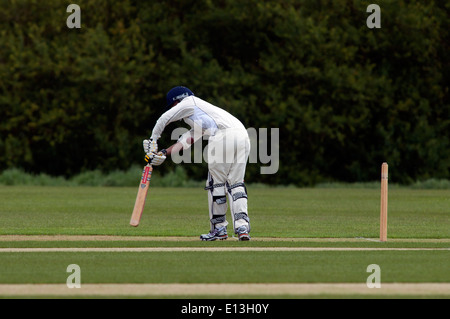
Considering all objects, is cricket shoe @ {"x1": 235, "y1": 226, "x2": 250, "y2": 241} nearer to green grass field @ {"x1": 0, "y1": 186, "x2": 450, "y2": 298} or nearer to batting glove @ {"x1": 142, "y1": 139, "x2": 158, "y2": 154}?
green grass field @ {"x1": 0, "y1": 186, "x2": 450, "y2": 298}

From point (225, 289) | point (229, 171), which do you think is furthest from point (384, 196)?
point (225, 289)

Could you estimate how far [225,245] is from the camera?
14.4m

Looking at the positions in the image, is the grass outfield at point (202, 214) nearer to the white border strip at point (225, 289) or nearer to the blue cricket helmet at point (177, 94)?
the blue cricket helmet at point (177, 94)

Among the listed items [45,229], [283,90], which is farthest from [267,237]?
[283,90]

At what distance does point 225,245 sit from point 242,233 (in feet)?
1.96

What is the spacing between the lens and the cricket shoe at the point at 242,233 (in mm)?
14922

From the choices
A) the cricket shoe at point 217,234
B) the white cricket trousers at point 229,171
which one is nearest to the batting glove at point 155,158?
the white cricket trousers at point 229,171

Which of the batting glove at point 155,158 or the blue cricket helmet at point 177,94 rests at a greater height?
the blue cricket helmet at point 177,94

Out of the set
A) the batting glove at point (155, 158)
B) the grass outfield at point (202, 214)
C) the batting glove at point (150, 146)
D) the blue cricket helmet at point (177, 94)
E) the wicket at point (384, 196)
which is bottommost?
the grass outfield at point (202, 214)

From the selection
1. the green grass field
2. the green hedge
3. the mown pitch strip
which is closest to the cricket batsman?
the green grass field

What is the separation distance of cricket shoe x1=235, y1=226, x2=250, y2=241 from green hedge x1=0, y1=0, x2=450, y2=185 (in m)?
28.0

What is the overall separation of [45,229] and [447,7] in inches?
1204

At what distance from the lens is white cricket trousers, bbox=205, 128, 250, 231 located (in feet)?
Answer: 48.4

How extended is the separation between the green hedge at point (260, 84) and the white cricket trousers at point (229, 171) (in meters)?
28.0
